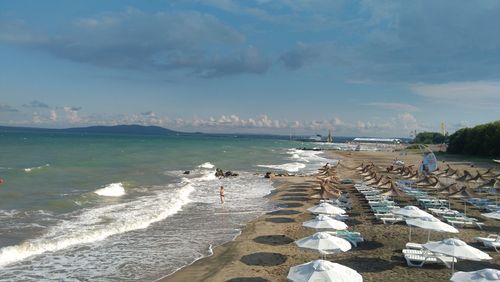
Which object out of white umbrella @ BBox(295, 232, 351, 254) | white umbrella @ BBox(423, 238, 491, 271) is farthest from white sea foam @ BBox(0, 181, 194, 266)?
white umbrella @ BBox(423, 238, 491, 271)

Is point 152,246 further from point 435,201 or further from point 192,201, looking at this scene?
point 435,201

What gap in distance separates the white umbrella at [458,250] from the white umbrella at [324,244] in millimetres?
2565

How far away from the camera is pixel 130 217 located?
2177cm

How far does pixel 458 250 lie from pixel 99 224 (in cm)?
1551

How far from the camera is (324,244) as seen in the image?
41.3 feet

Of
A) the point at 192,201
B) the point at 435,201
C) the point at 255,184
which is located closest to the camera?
the point at 435,201

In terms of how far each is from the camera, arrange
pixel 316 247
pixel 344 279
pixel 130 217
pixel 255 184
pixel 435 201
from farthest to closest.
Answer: pixel 255 184 → pixel 435 201 → pixel 130 217 → pixel 316 247 → pixel 344 279

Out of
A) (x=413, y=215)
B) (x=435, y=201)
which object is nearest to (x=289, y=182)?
(x=435, y=201)

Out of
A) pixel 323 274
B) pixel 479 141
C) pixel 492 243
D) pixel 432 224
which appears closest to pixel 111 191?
pixel 432 224

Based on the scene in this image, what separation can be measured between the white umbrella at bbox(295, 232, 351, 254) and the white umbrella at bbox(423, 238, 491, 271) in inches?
101

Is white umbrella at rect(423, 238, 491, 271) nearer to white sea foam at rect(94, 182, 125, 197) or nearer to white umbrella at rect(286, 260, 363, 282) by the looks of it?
white umbrella at rect(286, 260, 363, 282)

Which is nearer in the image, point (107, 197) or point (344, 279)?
point (344, 279)

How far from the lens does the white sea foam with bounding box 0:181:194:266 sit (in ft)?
52.0

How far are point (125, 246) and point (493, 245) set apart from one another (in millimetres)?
14060
